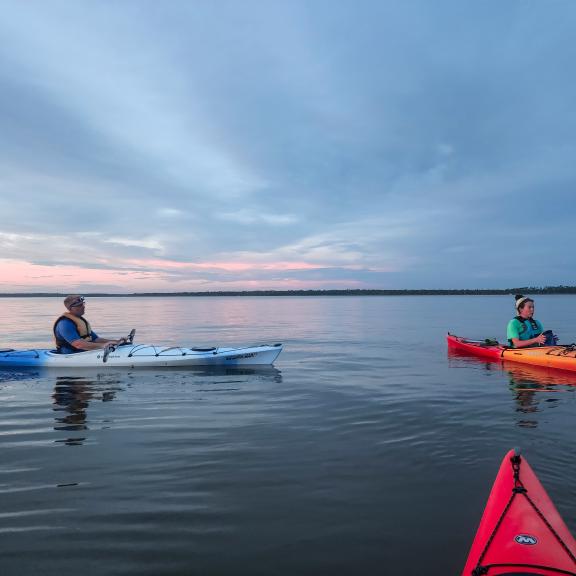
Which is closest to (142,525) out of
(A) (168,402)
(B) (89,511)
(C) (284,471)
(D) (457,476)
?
(B) (89,511)

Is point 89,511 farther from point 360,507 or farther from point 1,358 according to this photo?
point 1,358

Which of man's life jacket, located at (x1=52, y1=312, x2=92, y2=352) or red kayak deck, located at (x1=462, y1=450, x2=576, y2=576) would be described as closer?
red kayak deck, located at (x1=462, y1=450, x2=576, y2=576)

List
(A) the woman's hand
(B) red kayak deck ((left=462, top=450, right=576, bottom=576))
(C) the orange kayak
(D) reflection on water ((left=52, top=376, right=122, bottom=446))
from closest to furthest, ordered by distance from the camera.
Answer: (B) red kayak deck ((left=462, top=450, right=576, bottom=576)) → (D) reflection on water ((left=52, top=376, right=122, bottom=446)) → (C) the orange kayak → (A) the woman's hand

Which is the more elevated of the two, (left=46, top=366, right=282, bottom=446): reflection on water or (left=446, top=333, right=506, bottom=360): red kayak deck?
(left=446, top=333, right=506, bottom=360): red kayak deck

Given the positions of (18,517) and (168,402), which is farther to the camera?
(168,402)

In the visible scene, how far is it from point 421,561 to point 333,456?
2337 mm

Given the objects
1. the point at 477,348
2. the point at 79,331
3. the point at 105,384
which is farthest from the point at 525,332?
the point at 79,331

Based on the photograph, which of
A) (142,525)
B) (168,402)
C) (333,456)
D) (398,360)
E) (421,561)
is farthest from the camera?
(398,360)

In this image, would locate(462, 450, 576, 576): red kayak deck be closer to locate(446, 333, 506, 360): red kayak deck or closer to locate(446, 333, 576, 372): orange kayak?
locate(446, 333, 576, 372): orange kayak

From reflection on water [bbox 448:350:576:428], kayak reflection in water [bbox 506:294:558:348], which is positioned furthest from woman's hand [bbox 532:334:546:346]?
reflection on water [bbox 448:350:576:428]

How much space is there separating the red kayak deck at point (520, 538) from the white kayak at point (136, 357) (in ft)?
33.9

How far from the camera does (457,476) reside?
536 cm

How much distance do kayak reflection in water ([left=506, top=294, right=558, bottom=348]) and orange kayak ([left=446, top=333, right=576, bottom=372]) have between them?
252mm

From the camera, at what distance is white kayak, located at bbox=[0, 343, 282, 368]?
13275 millimetres
